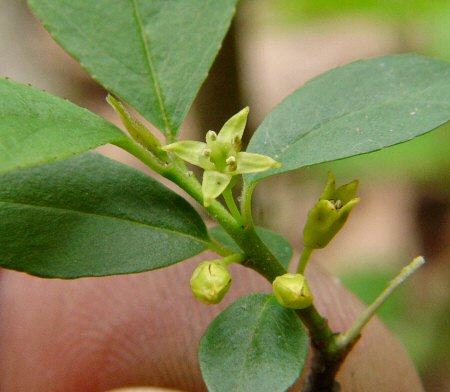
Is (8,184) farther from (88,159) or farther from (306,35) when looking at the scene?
(306,35)

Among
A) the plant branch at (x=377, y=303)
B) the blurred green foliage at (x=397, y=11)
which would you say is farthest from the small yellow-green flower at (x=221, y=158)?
the blurred green foliage at (x=397, y=11)

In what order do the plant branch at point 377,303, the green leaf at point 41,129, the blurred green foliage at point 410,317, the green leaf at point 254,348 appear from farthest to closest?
the blurred green foliage at point 410,317
the plant branch at point 377,303
the green leaf at point 254,348
the green leaf at point 41,129

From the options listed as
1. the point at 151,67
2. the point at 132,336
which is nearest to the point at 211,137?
the point at 151,67

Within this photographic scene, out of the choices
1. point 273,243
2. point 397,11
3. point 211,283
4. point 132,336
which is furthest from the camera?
point 397,11

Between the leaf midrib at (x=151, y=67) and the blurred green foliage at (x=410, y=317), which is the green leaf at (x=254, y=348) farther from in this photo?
the blurred green foliage at (x=410, y=317)

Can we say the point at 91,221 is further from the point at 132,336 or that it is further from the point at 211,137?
the point at 132,336

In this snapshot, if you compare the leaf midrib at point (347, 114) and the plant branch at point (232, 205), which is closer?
the plant branch at point (232, 205)

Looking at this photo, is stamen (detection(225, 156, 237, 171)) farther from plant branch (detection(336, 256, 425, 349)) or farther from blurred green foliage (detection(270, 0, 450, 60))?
blurred green foliage (detection(270, 0, 450, 60))
